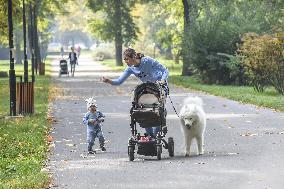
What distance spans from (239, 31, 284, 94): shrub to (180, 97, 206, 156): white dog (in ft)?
59.3

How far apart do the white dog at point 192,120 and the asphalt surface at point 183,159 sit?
272 mm

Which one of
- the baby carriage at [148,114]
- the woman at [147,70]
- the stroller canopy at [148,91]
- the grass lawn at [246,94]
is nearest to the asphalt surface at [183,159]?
the baby carriage at [148,114]

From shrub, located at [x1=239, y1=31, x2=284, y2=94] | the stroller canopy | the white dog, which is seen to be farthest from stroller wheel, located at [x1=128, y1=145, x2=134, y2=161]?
shrub, located at [x1=239, y1=31, x2=284, y2=94]

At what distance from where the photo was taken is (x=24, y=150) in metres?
15.0

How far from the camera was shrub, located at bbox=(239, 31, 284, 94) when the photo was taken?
31938 millimetres

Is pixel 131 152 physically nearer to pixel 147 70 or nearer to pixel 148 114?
pixel 148 114

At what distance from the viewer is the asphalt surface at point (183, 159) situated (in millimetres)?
10875

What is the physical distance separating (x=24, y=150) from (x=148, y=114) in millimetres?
2938

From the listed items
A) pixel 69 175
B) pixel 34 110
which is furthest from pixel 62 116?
pixel 69 175

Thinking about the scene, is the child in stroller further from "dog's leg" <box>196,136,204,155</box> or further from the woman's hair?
"dog's leg" <box>196,136,204,155</box>

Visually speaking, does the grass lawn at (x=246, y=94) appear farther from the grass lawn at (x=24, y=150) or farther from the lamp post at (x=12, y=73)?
the lamp post at (x=12, y=73)

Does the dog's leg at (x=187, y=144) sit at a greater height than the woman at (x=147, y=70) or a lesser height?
lesser

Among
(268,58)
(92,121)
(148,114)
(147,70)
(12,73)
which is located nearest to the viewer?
(148,114)

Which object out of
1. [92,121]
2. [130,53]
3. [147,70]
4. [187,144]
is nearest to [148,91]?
[147,70]
